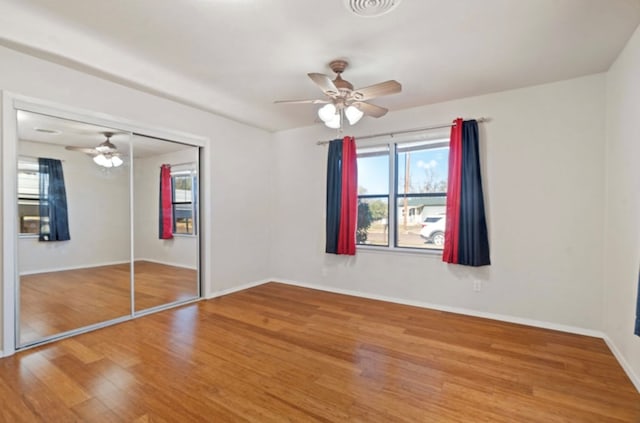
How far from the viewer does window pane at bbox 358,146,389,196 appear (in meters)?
4.48

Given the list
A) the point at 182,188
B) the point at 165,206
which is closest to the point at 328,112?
the point at 182,188

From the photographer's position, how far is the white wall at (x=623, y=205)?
238 cm

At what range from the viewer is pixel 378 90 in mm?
2740

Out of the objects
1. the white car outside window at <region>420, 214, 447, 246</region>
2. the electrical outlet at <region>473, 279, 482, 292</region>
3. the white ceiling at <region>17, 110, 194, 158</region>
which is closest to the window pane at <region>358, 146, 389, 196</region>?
the white car outside window at <region>420, 214, 447, 246</region>

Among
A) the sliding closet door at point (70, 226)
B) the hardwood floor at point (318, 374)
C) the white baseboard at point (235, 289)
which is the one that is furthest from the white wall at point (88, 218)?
the white baseboard at point (235, 289)

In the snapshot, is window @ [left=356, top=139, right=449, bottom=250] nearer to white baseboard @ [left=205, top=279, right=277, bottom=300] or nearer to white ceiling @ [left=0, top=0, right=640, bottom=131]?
white ceiling @ [left=0, top=0, right=640, bottom=131]

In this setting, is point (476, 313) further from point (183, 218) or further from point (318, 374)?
point (183, 218)

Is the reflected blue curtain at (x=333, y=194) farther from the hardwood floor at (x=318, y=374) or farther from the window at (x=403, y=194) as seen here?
the hardwood floor at (x=318, y=374)

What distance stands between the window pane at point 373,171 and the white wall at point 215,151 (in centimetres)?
173

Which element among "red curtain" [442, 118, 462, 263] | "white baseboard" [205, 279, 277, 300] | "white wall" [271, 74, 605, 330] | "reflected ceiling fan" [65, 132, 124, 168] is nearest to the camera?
"white wall" [271, 74, 605, 330]

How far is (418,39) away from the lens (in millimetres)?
2549

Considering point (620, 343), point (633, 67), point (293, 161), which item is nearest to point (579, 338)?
point (620, 343)

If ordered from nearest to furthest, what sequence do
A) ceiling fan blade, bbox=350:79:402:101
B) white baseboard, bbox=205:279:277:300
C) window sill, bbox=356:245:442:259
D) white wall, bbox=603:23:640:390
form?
white wall, bbox=603:23:640:390 → ceiling fan blade, bbox=350:79:402:101 → window sill, bbox=356:245:442:259 → white baseboard, bbox=205:279:277:300

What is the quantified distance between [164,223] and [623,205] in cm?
494
